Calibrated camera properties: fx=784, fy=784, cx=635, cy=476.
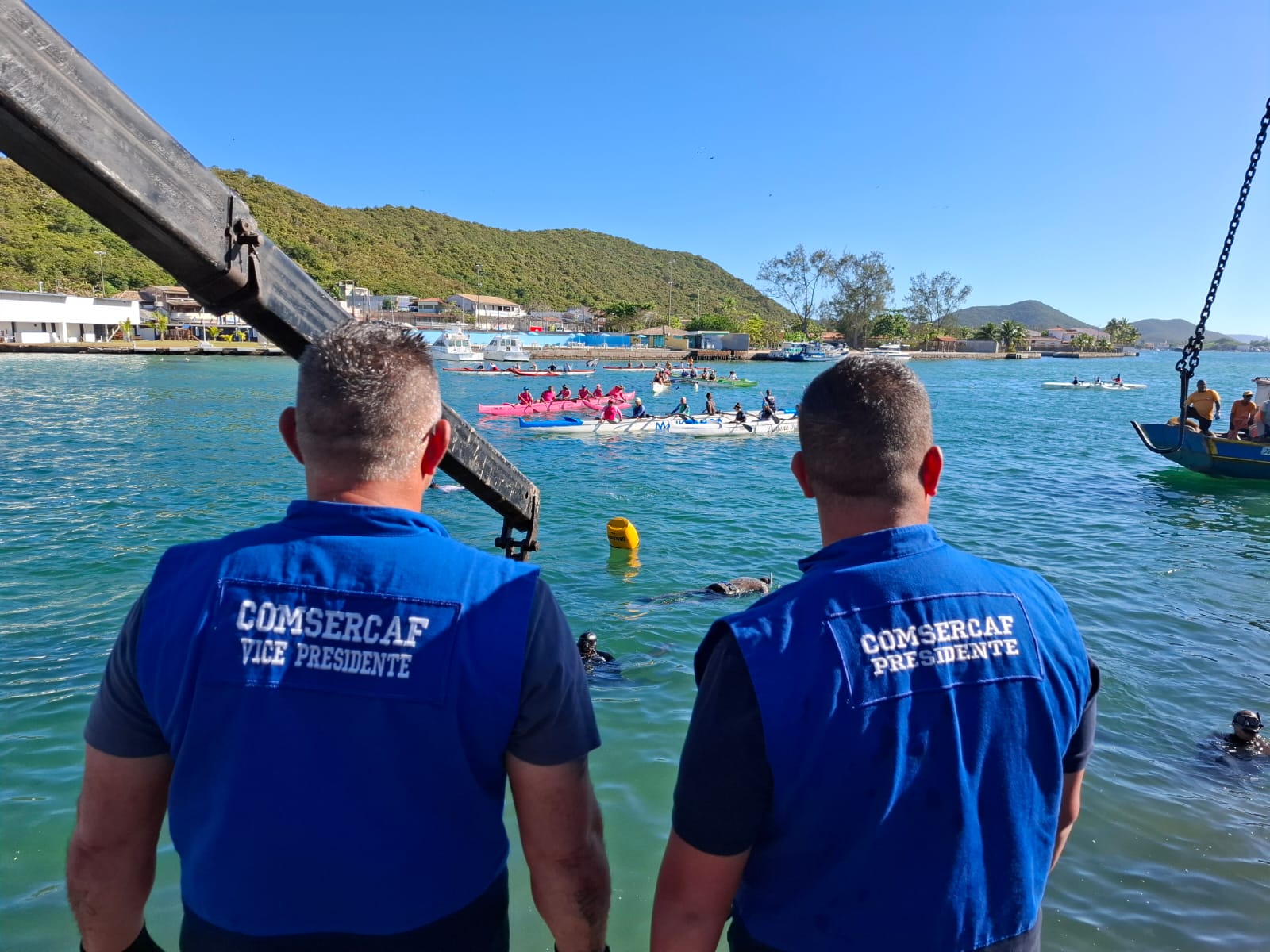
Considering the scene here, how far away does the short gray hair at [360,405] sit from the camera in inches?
66.7

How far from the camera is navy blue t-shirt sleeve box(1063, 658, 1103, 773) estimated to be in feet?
6.08

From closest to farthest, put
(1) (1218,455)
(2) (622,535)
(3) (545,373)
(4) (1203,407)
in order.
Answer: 1. (2) (622,535)
2. (1) (1218,455)
3. (4) (1203,407)
4. (3) (545,373)

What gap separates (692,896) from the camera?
1721 millimetres

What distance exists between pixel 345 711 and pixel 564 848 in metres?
0.60

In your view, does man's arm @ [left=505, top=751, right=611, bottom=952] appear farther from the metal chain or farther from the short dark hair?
the metal chain

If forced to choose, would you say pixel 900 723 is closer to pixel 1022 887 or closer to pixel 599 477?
pixel 1022 887

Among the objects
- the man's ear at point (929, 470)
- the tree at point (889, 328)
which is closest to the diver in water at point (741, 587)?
the man's ear at point (929, 470)

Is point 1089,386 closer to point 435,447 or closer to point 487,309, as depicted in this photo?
point 435,447

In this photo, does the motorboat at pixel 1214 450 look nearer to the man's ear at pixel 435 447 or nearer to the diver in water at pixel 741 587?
the diver in water at pixel 741 587

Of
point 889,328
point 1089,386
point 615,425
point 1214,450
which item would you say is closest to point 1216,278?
point 1214,450

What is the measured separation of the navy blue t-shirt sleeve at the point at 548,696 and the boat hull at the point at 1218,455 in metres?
20.9

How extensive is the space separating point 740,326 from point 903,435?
11942 cm

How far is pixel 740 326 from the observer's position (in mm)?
118125

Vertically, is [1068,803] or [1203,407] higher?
[1203,407]
